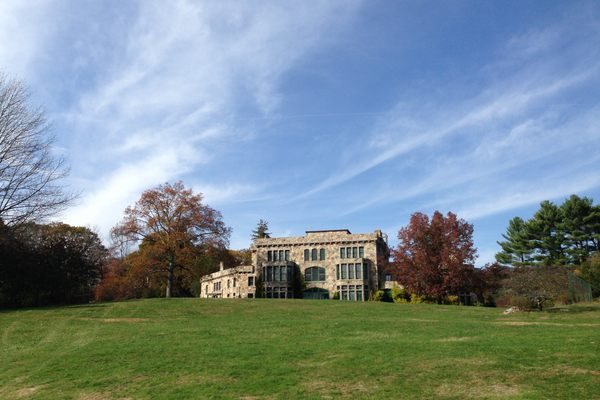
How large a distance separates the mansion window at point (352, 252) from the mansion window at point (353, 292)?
12.6ft

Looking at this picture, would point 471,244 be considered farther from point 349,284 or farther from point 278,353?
point 278,353

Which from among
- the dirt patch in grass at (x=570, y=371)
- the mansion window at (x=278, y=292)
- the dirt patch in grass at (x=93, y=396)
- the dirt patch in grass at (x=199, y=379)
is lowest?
the dirt patch in grass at (x=93, y=396)

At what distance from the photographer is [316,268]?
62.7 m

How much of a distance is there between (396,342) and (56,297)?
38.1 m

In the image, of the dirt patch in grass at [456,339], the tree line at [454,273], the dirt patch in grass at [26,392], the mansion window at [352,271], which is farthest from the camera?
the mansion window at [352,271]

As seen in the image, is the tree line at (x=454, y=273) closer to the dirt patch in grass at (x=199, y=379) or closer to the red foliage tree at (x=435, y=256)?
the red foliage tree at (x=435, y=256)

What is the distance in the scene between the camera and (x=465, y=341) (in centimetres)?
1794

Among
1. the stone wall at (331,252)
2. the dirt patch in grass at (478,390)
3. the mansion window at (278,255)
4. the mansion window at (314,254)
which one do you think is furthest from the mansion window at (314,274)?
the dirt patch in grass at (478,390)

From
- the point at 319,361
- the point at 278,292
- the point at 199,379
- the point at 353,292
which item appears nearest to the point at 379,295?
the point at 353,292

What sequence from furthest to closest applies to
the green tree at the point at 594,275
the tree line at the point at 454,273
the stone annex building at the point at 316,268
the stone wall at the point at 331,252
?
the stone wall at the point at 331,252, the stone annex building at the point at 316,268, the green tree at the point at 594,275, the tree line at the point at 454,273

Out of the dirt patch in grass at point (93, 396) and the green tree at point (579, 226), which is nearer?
the dirt patch in grass at point (93, 396)

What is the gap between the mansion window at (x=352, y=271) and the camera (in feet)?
197

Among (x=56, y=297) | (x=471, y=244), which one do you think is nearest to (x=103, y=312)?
(x=56, y=297)

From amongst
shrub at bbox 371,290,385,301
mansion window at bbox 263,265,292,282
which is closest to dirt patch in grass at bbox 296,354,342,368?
shrub at bbox 371,290,385,301
